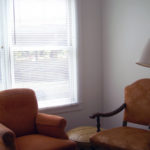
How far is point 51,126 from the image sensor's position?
249 centimetres

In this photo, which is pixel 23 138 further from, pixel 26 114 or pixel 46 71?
pixel 46 71

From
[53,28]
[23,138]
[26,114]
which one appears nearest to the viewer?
[23,138]

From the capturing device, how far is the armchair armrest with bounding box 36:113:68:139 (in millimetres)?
2455

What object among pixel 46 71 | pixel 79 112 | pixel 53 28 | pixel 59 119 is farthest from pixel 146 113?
pixel 53 28

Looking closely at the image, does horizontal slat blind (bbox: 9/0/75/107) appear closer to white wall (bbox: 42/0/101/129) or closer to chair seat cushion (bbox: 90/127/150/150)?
white wall (bbox: 42/0/101/129)

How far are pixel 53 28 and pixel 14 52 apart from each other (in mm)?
600

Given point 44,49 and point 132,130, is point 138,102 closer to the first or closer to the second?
point 132,130

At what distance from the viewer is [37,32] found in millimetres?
3082

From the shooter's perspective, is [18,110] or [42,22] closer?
[18,110]

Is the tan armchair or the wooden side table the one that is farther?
the wooden side table

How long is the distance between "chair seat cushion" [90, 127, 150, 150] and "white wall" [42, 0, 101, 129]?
106cm

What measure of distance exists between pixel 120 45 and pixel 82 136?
1319 mm

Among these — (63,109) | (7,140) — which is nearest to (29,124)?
(7,140)

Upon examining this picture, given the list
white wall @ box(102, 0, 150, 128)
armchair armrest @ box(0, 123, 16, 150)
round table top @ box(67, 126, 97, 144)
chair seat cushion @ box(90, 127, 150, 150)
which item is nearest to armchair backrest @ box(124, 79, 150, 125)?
chair seat cushion @ box(90, 127, 150, 150)
